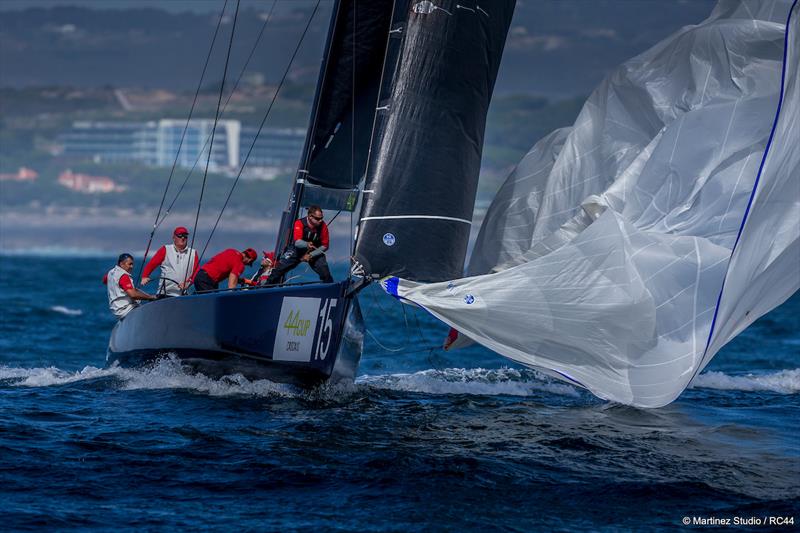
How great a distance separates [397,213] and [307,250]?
91 centimetres

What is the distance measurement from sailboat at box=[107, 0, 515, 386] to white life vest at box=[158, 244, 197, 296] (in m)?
0.76

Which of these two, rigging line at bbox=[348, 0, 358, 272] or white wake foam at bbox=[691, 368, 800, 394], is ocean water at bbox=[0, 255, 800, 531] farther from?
rigging line at bbox=[348, 0, 358, 272]

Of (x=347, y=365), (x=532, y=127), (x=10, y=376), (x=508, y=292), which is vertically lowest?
(x=10, y=376)

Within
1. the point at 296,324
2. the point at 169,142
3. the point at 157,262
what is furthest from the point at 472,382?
the point at 169,142

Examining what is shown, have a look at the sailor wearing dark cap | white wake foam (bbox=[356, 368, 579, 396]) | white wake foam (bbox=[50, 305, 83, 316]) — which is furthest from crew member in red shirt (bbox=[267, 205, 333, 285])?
white wake foam (bbox=[50, 305, 83, 316])

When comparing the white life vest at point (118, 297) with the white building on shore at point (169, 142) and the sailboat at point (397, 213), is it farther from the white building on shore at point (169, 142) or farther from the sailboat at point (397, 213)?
the white building on shore at point (169, 142)

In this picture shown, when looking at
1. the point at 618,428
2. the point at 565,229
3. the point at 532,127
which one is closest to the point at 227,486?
the point at 618,428

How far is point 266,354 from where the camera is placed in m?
8.73

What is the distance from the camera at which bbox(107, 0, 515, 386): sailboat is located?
28.3ft

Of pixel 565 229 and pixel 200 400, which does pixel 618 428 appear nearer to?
pixel 565 229

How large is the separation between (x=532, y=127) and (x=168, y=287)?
156 m

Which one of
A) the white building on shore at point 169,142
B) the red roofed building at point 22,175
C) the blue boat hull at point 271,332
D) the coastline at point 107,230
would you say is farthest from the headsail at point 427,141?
the white building on shore at point 169,142

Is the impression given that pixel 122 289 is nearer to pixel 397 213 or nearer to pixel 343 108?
pixel 343 108

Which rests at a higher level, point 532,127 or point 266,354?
point 532,127
